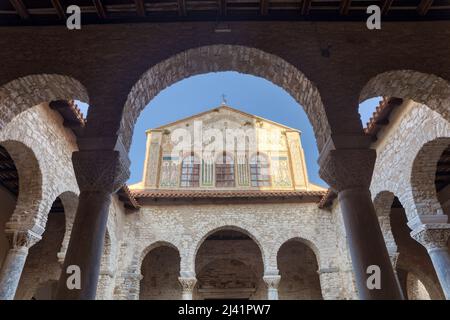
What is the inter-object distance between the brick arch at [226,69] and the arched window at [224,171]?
1017cm

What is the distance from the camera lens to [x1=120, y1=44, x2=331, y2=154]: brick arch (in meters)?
5.23

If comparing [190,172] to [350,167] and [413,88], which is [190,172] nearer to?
[413,88]

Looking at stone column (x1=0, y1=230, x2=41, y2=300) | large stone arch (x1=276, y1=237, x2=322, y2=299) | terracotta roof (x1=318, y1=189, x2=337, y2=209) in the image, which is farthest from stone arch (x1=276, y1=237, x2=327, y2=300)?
stone column (x1=0, y1=230, x2=41, y2=300)

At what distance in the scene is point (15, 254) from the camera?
775 centimetres

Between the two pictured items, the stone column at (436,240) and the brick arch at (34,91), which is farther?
the stone column at (436,240)

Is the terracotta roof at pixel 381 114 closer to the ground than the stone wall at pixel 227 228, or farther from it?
farther from it

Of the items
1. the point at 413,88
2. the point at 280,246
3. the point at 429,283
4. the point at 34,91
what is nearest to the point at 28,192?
the point at 34,91

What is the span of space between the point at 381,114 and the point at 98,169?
742cm

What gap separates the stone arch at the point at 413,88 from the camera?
17.6ft

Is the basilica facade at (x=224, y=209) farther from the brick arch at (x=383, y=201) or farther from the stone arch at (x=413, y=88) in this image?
the stone arch at (x=413, y=88)

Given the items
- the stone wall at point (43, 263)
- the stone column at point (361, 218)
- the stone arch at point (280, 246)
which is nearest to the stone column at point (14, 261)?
the stone wall at point (43, 263)

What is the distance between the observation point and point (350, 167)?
449 centimetres

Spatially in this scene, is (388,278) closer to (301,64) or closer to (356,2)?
(301,64)

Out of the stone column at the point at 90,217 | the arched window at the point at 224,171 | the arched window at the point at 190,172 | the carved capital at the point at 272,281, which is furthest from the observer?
the arched window at the point at 224,171
